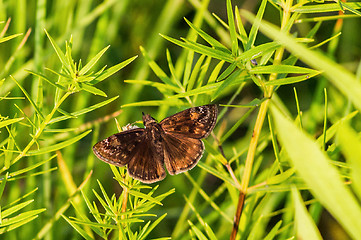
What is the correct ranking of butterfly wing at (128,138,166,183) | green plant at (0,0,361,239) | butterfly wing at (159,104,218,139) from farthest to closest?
butterfly wing at (159,104,218,139) < butterfly wing at (128,138,166,183) < green plant at (0,0,361,239)

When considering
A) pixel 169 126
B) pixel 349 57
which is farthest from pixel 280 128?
pixel 349 57

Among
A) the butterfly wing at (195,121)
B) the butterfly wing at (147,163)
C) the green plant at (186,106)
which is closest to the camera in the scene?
the green plant at (186,106)

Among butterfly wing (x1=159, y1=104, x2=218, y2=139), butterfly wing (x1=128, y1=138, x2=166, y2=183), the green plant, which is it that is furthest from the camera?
butterfly wing (x1=159, y1=104, x2=218, y2=139)

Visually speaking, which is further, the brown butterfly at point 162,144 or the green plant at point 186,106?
the brown butterfly at point 162,144

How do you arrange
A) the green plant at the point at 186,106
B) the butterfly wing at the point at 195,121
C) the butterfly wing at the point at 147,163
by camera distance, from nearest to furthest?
the green plant at the point at 186,106 → the butterfly wing at the point at 147,163 → the butterfly wing at the point at 195,121

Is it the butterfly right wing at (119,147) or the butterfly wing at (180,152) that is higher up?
the butterfly right wing at (119,147)

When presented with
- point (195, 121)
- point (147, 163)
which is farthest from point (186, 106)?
point (147, 163)
